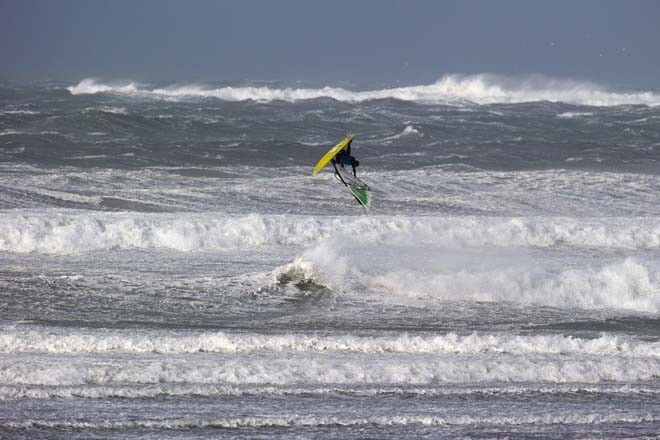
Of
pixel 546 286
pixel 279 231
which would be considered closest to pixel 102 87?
pixel 279 231

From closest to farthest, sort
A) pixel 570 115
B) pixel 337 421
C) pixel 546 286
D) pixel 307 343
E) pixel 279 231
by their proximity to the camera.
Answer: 1. pixel 337 421
2. pixel 307 343
3. pixel 546 286
4. pixel 279 231
5. pixel 570 115

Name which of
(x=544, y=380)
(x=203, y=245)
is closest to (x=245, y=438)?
(x=544, y=380)

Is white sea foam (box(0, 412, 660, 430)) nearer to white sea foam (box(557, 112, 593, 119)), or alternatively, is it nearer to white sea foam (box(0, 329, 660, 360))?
white sea foam (box(0, 329, 660, 360))

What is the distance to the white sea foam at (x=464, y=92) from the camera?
6512 cm

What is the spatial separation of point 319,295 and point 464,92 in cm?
6065

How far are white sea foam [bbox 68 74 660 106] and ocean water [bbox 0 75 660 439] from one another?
116 ft

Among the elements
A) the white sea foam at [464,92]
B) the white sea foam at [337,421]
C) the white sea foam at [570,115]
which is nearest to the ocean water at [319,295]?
the white sea foam at [337,421]

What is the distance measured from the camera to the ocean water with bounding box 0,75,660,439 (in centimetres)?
827

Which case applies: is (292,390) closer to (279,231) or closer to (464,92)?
(279,231)

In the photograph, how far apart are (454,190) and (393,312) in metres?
10.9

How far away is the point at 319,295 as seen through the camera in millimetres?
13336

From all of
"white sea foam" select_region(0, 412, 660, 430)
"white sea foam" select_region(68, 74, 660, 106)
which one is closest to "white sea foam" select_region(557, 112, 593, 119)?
"white sea foam" select_region(68, 74, 660, 106)

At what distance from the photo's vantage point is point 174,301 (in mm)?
12430

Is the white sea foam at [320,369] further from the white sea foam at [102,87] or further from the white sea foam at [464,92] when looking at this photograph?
the white sea foam at [102,87]
